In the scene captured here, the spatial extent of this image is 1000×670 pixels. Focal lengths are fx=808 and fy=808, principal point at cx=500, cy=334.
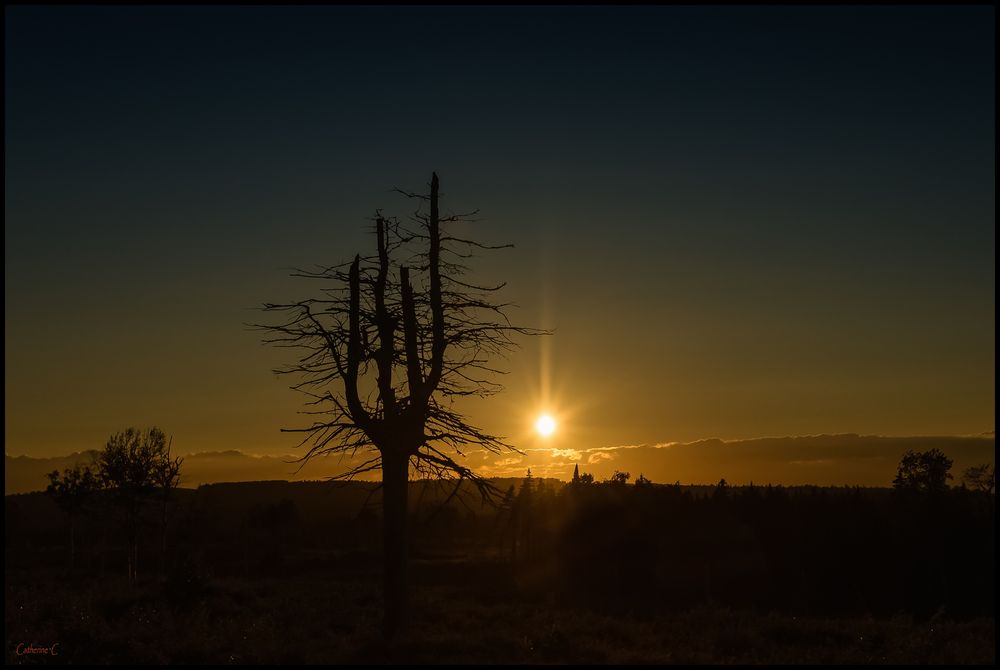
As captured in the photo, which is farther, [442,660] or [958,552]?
[958,552]

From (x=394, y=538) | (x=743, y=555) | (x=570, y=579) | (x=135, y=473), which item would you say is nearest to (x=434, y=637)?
(x=394, y=538)

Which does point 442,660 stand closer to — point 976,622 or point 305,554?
→ point 976,622

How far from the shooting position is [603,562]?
7844 centimetres

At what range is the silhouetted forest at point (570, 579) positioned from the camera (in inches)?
639

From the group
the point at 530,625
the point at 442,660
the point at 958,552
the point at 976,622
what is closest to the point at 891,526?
the point at 958,552


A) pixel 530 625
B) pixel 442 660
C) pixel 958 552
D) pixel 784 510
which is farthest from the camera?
pixel 784 510

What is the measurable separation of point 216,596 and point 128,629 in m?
8.74

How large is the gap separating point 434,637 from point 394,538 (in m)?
2.21

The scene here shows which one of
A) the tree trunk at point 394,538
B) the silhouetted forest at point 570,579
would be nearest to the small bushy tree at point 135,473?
the silhouetted forest at point 570,579

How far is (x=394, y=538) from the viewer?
57.3 ft

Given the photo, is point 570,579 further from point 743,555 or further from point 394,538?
point 394,538

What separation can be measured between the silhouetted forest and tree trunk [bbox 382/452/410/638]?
2.09ft

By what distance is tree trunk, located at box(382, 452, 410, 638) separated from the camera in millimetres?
17109

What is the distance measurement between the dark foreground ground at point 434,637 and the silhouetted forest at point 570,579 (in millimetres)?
93
